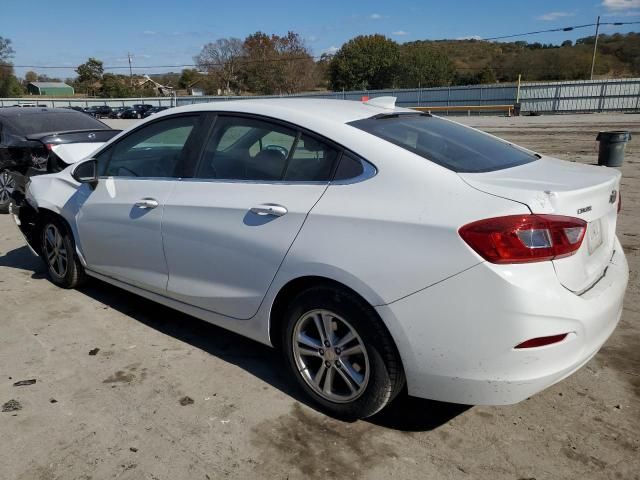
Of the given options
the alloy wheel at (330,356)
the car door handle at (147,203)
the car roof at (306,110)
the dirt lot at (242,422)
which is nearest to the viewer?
Result: the dirt lot at (242,422)

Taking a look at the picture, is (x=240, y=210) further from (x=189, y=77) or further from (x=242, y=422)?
(x=189, y=77)

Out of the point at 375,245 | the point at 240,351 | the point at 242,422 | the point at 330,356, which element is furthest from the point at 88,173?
the point at 375,245

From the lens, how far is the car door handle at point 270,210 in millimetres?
2791

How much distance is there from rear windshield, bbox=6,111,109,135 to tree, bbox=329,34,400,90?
60.8 metres

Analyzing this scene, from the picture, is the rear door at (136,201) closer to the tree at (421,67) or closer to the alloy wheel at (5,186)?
the alloy wheel at (5,186)

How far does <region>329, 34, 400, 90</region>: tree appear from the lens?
221 ft

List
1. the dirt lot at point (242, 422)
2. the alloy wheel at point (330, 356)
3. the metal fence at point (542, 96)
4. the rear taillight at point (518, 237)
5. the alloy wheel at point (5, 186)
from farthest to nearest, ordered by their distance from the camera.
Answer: the metal fence at point (542, 96) → the alloy wheel at point (5, 186) → the alloy wheel at point (330, 356) → the dirt lot at point (242, 422) → the rear taillight at point (518, 237)

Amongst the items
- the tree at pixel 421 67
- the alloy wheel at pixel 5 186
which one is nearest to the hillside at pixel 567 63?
the tree at pixel 421 67

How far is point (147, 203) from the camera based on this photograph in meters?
3.53

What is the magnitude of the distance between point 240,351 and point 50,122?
6.46 meters

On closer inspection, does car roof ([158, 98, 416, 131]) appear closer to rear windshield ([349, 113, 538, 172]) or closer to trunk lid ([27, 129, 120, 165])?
rear windshield ([349, 113, 538, 172])

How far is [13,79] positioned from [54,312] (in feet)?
318

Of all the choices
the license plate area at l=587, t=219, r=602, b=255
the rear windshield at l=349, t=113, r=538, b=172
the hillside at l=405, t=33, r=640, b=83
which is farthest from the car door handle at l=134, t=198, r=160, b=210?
the hillside at l=405, t=33, r=640, b=83

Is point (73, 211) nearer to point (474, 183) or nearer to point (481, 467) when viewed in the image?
point (474, 183)
